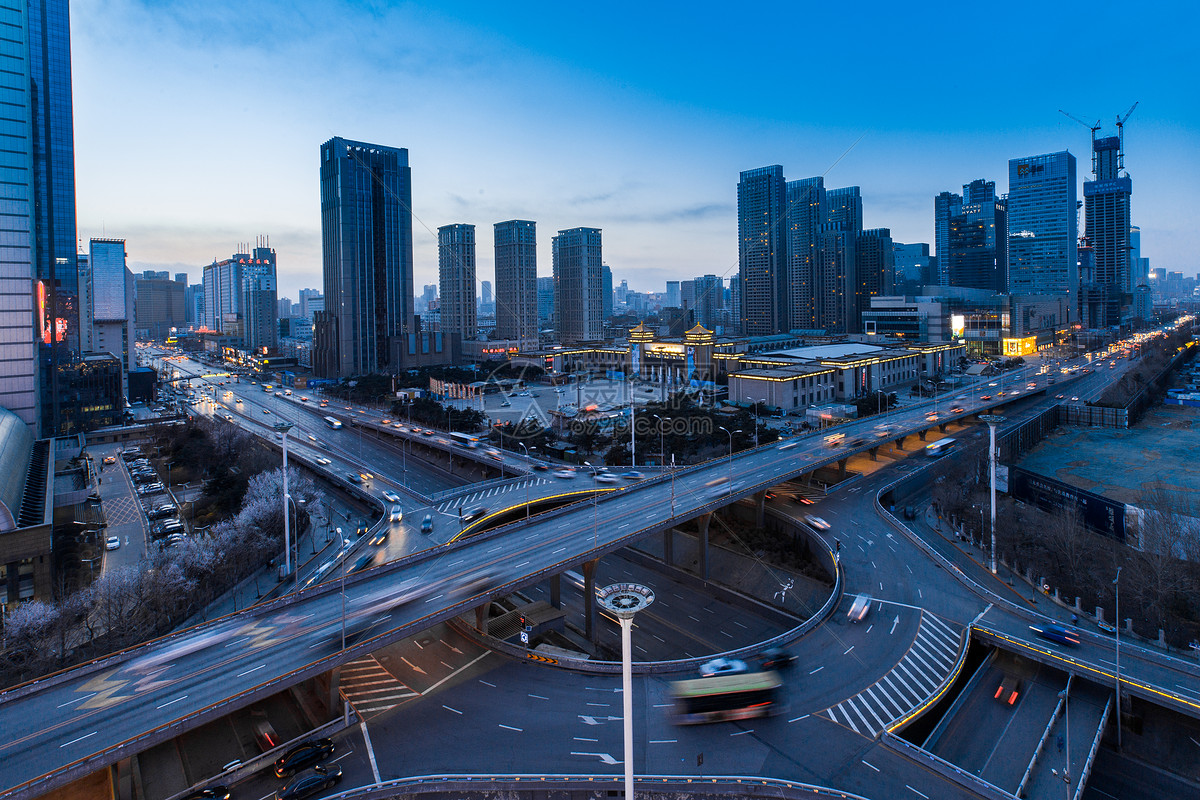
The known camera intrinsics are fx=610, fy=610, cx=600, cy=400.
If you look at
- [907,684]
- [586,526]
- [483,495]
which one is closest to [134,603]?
[483,495]

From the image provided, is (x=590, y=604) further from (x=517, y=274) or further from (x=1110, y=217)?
(x=1110, y=217)

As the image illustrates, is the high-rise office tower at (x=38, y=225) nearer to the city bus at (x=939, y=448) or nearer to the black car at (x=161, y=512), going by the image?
the black car at (x=161, y=512)

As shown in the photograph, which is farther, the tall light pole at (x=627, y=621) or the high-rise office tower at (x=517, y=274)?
the high-rise office tower at (x=517, y=274)

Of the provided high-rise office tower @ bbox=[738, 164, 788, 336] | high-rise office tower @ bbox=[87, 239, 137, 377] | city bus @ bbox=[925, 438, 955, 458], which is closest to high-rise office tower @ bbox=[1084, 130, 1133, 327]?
high-rise office tower @ bbox=[738, 164, 788, 336]

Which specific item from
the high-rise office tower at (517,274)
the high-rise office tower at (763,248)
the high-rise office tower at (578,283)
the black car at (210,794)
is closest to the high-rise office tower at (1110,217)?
the high-rise office tower at (763,248)

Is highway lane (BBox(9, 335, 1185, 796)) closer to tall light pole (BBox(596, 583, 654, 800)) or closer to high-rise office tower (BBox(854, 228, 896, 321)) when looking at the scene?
tall light pole (BBox(596, 583, 654, 800))

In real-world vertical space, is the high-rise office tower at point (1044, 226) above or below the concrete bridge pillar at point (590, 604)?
above

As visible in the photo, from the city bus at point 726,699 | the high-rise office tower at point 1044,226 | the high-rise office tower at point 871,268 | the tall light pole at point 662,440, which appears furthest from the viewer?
the high-rise office tower at point 871,268

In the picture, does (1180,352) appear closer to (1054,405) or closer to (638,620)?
(1054,405)
